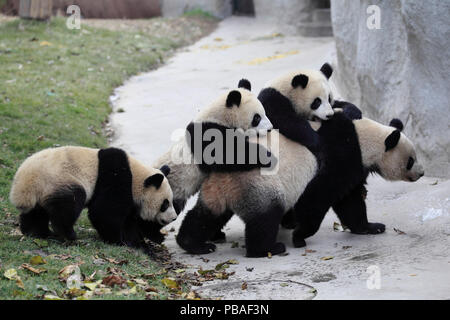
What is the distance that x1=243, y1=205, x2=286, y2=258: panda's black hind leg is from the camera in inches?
261

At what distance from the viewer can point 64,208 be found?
6230 mm

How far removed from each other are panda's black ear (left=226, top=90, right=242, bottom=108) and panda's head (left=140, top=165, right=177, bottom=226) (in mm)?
993

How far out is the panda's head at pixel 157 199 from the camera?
675 cm

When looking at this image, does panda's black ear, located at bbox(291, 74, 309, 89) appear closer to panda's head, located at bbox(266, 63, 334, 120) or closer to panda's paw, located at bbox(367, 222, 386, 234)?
panda's head, located at bbox(266, 63, 334, 120)

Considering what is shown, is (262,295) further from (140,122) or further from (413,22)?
(140,122)

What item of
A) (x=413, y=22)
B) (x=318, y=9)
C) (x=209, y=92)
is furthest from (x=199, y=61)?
(x=413, y=22)

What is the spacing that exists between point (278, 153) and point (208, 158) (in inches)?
30.2

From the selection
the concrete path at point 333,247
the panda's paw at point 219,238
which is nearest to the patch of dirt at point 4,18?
the concrete path at point 333,247

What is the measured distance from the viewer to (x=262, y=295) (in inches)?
213

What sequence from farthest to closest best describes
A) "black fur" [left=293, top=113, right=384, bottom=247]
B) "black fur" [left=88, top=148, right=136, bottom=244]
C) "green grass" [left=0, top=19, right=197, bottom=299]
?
"black fur" [left=293, top=113, right=384, bottom=247] < "black fur" [left=88, top=148, right=136, bottom=244] < "green grass" [left=0, top=19, right=197, bottom=299]

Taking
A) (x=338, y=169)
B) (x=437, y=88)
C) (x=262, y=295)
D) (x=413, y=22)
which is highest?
(x=413, y=22)

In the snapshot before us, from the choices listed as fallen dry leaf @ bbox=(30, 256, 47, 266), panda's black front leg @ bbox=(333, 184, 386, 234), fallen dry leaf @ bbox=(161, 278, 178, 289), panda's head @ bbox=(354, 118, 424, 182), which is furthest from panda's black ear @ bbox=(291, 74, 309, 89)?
fallen dry leaf @ bbox=(30, 256, 47, 266)

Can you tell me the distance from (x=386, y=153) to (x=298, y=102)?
117 cm

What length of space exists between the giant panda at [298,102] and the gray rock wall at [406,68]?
1.41 metres
